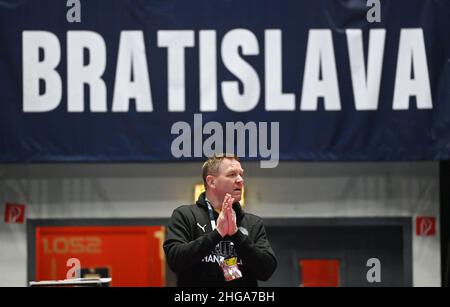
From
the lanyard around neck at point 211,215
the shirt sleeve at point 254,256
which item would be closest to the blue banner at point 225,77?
the lanyard around neck at point 211,215

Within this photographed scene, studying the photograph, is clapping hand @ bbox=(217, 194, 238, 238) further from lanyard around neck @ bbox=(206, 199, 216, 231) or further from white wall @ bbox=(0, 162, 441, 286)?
white wall @ bbox=(0, 162, 441, 286)

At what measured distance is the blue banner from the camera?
8344 millimetres

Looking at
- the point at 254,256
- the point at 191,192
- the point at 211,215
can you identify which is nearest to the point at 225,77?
the point at 191,192

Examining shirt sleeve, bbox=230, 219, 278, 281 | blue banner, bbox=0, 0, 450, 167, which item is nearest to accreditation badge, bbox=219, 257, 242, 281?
shirt sleeve, bbox=230, 219, 278, 281

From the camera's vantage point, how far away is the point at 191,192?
8.88 m

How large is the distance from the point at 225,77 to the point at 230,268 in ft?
12.1

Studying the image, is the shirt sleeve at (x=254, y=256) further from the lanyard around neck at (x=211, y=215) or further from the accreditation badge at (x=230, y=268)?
the lanyard around neck at (x=211, y=215)

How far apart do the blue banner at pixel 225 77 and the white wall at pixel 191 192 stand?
0.56 meters

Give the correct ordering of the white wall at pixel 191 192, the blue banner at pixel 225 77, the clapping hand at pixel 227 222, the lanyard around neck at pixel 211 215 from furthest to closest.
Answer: the white wall at pixel 191 192
the blue banner at pixel 225 77
the lanyard around neck at pixel 211 215
the clapping hand at pixel 227 222

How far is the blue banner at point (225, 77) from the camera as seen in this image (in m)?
8.34

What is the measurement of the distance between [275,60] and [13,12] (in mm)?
2512

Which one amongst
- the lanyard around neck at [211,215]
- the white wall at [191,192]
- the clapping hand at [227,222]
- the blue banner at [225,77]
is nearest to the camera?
the clapping hand at [227,222]
